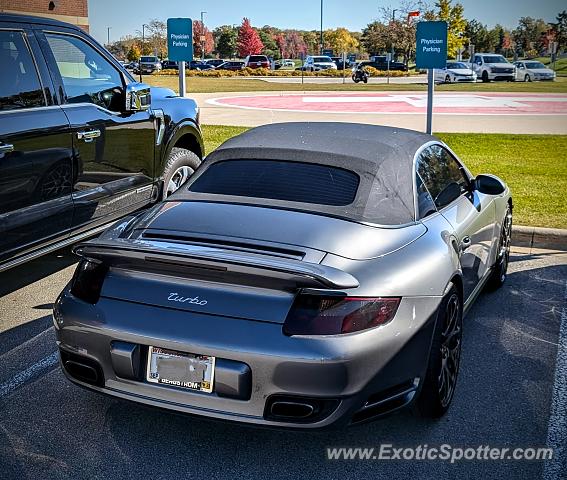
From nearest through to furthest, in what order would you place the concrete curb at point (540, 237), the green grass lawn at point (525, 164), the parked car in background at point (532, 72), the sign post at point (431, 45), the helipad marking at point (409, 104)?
the concrete curb at point (540, 237) < the green grass lawn at point (525, 164) < the sign post at point (431, 45) < the helipad marking at point (409, 104) < the parked car in background at point (532, 72)

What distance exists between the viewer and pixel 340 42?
112m

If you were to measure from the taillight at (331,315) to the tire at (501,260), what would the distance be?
283 centimetres

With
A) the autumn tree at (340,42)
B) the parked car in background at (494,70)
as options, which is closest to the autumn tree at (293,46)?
the autumn tree at (340,42)

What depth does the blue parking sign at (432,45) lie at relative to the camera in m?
10.1

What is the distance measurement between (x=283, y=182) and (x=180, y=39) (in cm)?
865

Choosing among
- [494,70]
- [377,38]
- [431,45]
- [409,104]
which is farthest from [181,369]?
[377,38]

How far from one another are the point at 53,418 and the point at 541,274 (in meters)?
4.47

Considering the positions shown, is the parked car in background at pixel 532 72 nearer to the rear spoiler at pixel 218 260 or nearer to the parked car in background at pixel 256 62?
the parked car in background at pixel 256 62

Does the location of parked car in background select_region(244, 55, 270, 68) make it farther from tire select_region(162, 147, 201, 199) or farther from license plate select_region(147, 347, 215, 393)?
license plate select_region(147, 347, 215, 393)

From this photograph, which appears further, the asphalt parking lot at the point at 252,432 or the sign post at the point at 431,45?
the sign post at the point at 431,45

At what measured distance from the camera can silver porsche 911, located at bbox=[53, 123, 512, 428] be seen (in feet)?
9.92

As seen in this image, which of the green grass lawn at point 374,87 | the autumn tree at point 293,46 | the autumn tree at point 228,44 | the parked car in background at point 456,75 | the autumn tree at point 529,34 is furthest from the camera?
the autumn tree at point 293,46

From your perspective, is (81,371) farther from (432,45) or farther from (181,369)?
(432,45)

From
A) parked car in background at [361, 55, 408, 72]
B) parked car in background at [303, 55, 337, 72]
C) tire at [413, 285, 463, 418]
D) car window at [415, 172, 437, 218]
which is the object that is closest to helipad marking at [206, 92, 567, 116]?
car window at [415, 172, 437, 218]
